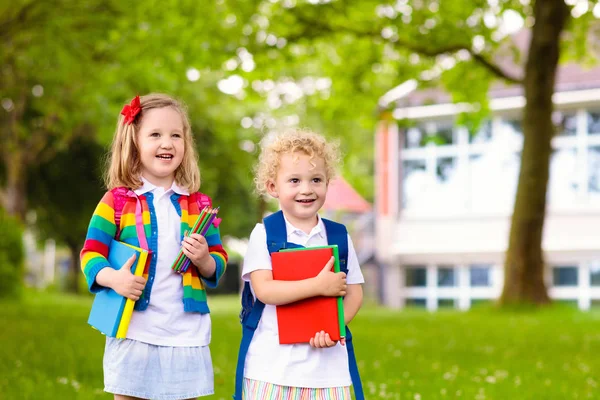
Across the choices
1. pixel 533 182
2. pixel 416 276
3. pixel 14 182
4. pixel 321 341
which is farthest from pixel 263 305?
pixel 416 276

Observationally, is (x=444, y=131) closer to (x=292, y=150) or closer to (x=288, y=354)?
(x=292, y=150)

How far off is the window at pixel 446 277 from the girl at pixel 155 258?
25862 millimetres

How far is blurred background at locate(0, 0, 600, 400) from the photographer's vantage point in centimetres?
866

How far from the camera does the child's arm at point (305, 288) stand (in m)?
3.42

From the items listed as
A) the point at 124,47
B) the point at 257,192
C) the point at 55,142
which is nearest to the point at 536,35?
the point at 124,47

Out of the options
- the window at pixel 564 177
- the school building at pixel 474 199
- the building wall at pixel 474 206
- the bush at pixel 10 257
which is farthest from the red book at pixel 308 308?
the window at pixel 564 177

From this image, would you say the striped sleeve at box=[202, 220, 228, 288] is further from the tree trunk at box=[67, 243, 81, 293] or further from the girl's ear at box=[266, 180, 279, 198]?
the tree trunk at box=[67, 243, 81, 293]

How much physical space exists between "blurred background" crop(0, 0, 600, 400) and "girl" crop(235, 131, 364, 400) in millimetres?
489

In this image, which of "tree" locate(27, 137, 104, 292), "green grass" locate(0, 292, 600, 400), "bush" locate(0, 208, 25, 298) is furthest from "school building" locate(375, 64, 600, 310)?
"green grass" locate(0, 292, 600, 400)

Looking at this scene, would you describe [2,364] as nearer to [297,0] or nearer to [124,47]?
[124,47]

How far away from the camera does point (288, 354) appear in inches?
138

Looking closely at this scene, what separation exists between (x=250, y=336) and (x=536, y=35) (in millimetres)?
13498

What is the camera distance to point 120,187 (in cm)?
360

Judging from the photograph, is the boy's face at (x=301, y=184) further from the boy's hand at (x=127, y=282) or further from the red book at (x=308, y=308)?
the boy's hand at (x=127, y=282)
